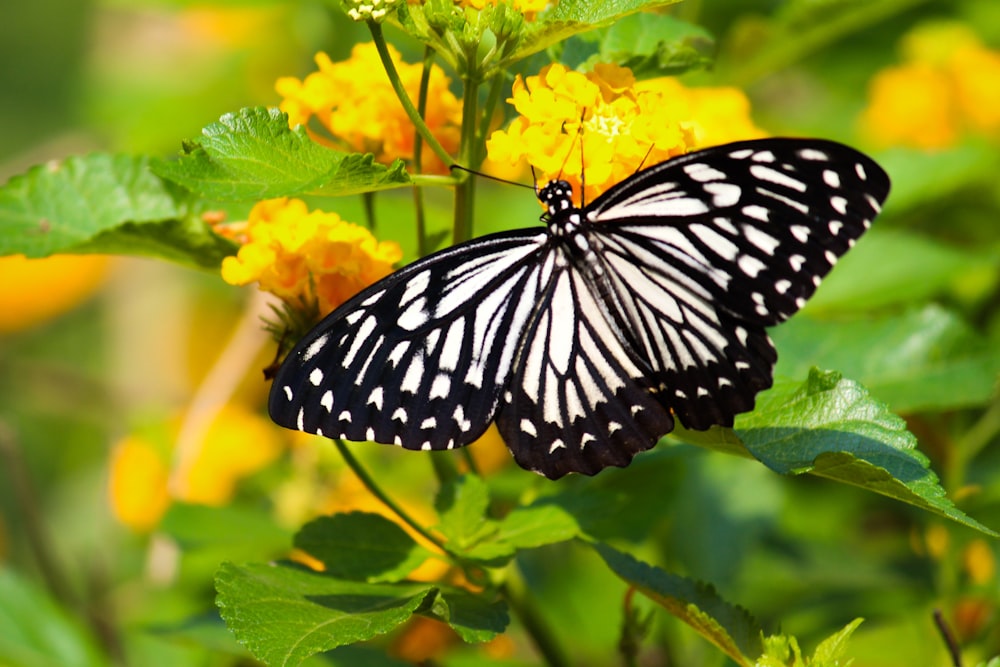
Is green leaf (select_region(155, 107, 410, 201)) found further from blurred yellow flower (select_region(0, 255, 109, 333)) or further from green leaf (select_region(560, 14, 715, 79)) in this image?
blurred yellow flower (select_region(0, 255, 109, 333))

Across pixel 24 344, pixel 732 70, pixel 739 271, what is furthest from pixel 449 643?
pixel 24 344

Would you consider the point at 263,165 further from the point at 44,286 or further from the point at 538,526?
the point at 44,286

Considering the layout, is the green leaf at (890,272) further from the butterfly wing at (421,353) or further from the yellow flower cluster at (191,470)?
the yellow flower cluster at (191,470)

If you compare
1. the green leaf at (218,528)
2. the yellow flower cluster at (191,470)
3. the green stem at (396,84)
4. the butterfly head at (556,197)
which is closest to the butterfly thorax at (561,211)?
the butterfly head at (556,197)

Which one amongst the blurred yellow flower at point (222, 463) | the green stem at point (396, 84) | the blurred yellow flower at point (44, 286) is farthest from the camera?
the blurred yellow flower at point (44, 286)

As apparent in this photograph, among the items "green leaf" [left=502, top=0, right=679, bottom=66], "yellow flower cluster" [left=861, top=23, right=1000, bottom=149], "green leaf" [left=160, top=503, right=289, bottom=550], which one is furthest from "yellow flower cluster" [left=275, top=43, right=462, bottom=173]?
"yellow flower cluster" [left=861, top=23, right=1000, bottom=149]

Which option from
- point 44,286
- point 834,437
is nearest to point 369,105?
point 834,437

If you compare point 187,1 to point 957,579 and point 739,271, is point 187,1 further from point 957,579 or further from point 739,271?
point 957,579
